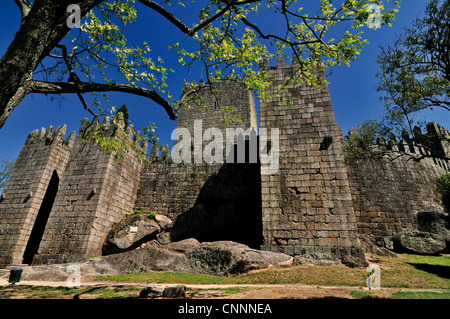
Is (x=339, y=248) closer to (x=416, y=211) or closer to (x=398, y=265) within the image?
(x=398, y=265)

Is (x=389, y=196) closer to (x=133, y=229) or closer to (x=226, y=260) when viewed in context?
(x=226, y=260)

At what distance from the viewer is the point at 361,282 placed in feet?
21.8

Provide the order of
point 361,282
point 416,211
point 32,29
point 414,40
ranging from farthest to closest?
point 416,211, point 414,40, point 361,282, point 32,29

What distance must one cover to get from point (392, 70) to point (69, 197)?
673 inches

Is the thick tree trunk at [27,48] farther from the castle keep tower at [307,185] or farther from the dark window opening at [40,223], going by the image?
the dark window opening at [40,223]

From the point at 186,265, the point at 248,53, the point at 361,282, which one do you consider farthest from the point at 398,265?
the point at 248,53

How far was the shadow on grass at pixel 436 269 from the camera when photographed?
312 inches

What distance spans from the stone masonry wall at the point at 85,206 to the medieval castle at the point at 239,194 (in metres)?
0.06

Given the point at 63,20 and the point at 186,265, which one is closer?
the point at 63,20

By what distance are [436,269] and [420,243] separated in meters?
3.24

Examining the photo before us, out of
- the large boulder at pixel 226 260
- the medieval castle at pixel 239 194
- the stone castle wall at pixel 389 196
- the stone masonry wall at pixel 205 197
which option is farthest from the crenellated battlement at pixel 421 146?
the stone masonry wall at pixel 205 197

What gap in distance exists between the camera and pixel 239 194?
14.4 meters

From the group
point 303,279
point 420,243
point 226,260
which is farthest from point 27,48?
point 420,243

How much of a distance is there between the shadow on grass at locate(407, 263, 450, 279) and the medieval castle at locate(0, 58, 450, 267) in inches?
88.6
